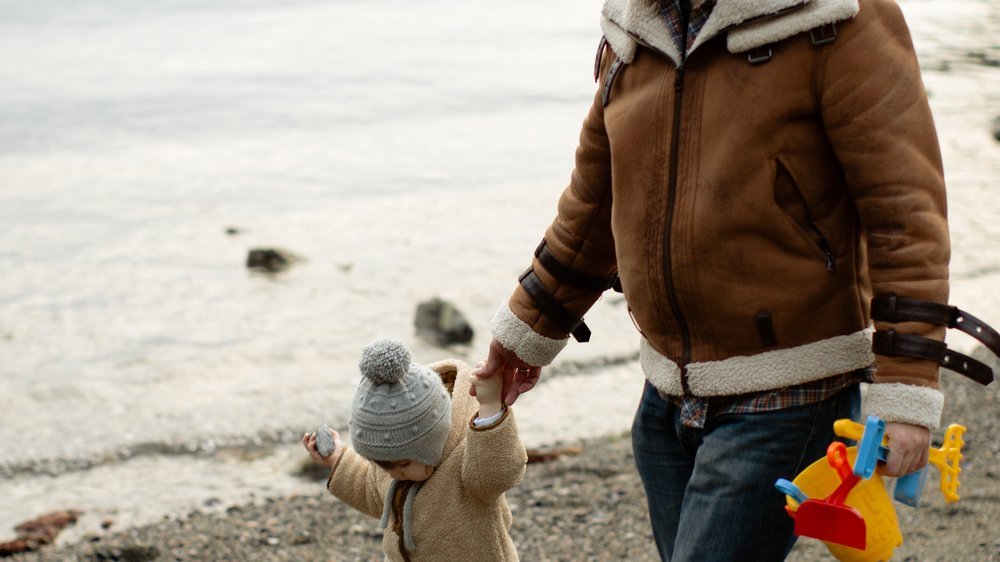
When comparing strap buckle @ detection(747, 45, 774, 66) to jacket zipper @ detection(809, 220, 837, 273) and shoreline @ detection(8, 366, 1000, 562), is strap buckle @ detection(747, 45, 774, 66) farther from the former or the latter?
shoreline @ detection(8, 366, 1000, 562)

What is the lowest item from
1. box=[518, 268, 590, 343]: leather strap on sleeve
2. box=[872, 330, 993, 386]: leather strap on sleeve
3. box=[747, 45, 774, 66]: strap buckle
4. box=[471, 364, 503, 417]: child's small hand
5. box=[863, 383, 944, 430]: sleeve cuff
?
box=[471, 364, 503, 417]: child's small hand

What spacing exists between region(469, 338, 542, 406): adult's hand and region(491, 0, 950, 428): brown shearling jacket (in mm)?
385

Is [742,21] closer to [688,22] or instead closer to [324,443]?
[688,22]

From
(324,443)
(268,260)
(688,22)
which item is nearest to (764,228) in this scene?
(688,22)

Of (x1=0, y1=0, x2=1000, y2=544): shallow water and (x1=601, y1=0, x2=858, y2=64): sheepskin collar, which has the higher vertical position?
(x1=601, y1=0, x2=858, y2=64): sheepskin collar

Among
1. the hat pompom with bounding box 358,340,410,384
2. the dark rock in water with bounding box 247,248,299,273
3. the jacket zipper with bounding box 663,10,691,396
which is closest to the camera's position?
the jacket zipper with bounding box 663,10,691,396

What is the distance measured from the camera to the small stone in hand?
9.66ft

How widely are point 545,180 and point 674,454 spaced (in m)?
9.22

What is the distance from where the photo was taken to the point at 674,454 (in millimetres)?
2604

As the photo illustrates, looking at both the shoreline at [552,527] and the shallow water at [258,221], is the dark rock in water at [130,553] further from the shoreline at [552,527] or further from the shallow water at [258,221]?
the shallow water at [258,221]

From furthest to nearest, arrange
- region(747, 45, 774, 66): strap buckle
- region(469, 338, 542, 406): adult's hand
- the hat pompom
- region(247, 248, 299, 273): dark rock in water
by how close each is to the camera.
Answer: region(247, 248, 299, 273): dark rock in water
region(469, 338, 542, 406): adult's hand
the hat pompom
region(747, 45, 774, 66): strap buckle

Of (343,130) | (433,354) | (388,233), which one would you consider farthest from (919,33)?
(433,354)

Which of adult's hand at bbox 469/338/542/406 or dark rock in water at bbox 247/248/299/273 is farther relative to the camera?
dark rock in water at bbox 247/248/299/273

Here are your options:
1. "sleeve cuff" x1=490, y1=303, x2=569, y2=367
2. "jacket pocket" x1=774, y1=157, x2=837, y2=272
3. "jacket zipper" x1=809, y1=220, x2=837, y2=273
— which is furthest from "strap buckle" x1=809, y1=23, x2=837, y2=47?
"sleeve cuff" x1=490, y1=303, x2=569, y2=367
